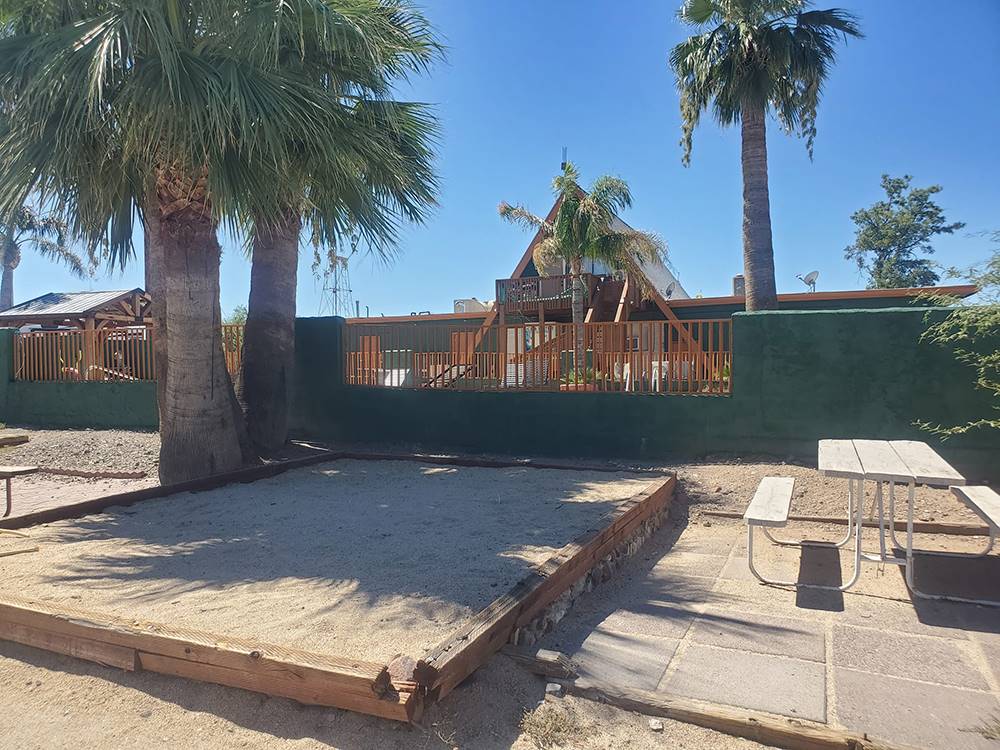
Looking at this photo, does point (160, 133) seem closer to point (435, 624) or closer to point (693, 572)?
point (435, 624)

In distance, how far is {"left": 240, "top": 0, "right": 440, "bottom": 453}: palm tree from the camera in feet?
21.5

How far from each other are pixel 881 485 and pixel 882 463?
0.83ft

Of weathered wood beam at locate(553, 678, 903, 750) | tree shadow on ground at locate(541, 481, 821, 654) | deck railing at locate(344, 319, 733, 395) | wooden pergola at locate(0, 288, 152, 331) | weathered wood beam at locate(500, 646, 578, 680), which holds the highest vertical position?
wooden pergola at locate(0, 288, 152, 331)

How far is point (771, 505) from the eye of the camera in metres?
4.59

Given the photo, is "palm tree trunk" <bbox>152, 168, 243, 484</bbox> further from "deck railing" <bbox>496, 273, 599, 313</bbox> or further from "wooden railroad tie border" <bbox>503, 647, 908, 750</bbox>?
"deck railing" <bbox>496, 273, 599, 313</bbox>

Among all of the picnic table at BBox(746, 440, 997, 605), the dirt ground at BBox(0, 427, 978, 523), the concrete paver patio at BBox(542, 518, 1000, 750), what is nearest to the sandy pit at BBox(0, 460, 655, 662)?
the concrete paver patio at BBox(542, 518, 1000, 750)

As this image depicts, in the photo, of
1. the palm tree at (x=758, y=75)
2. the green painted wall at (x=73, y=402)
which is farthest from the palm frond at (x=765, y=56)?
the green painted wall at (x=73, y=402)

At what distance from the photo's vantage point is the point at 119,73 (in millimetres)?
5742

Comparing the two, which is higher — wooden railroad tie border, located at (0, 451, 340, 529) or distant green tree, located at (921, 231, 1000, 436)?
distant green tree, located at (921, 231, 1000, 436)

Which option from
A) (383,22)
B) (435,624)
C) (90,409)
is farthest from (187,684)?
(90,409)

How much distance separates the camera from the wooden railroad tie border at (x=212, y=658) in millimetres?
2508

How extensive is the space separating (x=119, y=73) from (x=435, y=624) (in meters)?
5.49

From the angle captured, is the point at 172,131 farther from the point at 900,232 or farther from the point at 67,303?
the point at 900,232

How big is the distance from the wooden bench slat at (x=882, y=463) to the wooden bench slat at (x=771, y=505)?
1.87ft
